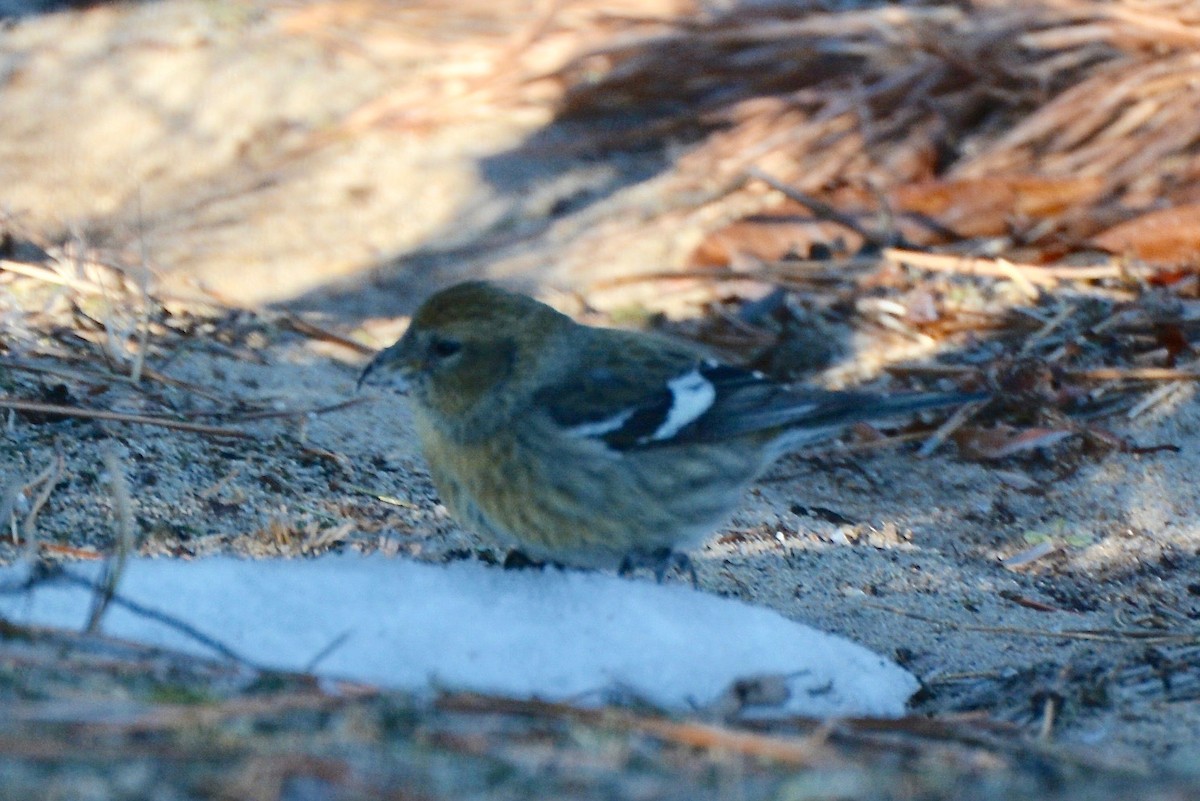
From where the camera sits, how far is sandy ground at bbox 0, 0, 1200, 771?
322 cm

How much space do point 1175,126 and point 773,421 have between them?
355 cm

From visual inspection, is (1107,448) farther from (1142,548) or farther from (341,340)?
(341,340)

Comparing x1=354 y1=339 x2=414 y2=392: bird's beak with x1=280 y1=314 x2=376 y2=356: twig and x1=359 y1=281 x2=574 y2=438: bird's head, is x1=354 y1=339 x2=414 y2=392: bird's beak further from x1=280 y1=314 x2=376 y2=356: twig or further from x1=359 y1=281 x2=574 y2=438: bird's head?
x1=280 y1=314 x2=376 y2=356: twig

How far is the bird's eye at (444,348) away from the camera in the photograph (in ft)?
11.0

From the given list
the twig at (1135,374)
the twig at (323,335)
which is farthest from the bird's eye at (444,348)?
the twig at (1135,374)

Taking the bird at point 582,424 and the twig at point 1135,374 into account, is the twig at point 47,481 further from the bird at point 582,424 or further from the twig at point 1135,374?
the twig at point 1135,374

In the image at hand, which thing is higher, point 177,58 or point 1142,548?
point 177,58

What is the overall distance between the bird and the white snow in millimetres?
244

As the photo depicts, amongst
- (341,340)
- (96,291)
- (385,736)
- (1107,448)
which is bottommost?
(1107,448)

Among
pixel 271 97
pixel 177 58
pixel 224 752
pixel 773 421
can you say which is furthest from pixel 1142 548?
pixel 177 58

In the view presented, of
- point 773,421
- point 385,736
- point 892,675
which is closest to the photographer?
point 385,736

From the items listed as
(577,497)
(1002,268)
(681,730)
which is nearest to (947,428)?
(1002,268)

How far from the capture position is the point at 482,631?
8.67 feet

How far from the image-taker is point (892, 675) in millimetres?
2826
